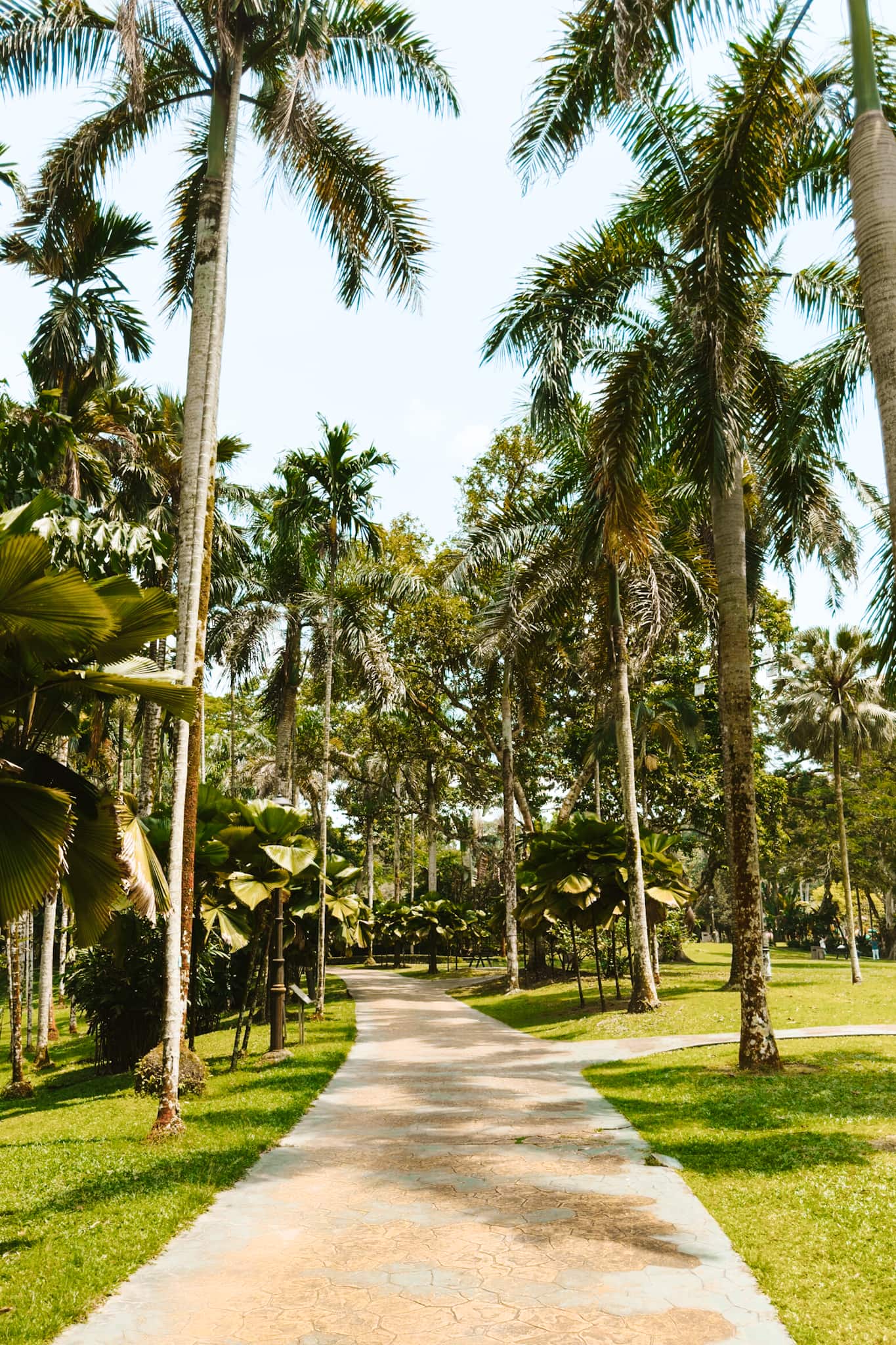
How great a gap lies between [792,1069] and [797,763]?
101 feet

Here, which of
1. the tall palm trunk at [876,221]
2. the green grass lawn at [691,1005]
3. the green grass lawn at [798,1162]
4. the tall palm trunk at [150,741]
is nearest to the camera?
the green grass lawn at [798,1162]

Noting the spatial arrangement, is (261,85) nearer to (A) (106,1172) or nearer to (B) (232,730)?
(A) (106,1172)

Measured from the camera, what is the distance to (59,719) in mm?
7266

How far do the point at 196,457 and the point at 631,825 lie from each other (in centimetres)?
1029

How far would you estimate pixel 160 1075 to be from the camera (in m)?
10.3

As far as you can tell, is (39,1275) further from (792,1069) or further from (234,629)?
(234,629)

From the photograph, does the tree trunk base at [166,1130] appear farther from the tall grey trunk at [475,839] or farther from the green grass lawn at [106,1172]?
the tall grey trunk at [475,839]

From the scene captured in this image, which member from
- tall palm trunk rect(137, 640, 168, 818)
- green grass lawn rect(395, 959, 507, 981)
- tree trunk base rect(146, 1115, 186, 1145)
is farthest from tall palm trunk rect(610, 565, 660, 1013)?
green grass lawn rect(395, 959, 507, 981)

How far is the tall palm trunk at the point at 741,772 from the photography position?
35.0 feet

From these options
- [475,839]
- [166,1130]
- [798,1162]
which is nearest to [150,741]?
[166,1130]

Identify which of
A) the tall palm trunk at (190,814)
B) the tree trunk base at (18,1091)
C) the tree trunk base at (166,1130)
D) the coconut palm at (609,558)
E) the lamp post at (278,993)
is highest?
the coconut palm at (609,558)

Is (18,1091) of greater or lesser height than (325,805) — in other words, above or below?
below

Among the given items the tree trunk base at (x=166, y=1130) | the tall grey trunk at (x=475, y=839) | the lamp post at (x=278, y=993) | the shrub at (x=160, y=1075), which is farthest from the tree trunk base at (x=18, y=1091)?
the tall grey trunk at (x=475, y=839)

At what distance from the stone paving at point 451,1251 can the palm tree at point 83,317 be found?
33.9 ft
